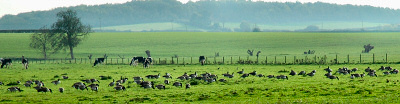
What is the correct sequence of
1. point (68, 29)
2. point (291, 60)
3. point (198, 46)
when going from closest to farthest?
point (291, 60), point (68, 29), point (198, 46)

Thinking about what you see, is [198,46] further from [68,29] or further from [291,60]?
[291,60]

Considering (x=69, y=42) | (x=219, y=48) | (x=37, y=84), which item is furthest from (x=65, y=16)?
(x=37, y=84)

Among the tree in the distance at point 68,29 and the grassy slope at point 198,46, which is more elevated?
the tree in the distance at point 68,29

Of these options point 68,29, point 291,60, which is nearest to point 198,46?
point 68,29

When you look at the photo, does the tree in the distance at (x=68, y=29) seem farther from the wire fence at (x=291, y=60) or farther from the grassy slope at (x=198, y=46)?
the wire fence at (x=291, y=60)

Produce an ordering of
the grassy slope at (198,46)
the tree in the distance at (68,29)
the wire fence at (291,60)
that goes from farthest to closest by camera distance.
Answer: the grassy slope at (198,46) < the tree in the distance at (68,29) < the wire fence at (291,60)

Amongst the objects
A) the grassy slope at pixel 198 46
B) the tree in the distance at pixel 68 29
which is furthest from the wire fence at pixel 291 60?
the grassy slope at pixel 198 46

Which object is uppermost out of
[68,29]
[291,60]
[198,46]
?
[68,29]

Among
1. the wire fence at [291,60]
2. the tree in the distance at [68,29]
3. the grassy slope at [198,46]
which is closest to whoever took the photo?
the wire fence at [291,60]

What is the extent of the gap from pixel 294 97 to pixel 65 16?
84.7 metres

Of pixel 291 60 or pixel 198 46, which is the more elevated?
pixel 198 46

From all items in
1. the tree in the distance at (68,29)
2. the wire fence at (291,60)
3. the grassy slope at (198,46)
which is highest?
the tree in the distance at (68,29)

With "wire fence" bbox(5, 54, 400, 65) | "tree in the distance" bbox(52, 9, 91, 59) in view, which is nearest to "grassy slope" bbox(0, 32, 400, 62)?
"tree in the distance" bbox(52, 9, 91, 59)

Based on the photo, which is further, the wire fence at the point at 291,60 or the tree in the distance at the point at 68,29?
the tree in the distance at the point at 68,29
